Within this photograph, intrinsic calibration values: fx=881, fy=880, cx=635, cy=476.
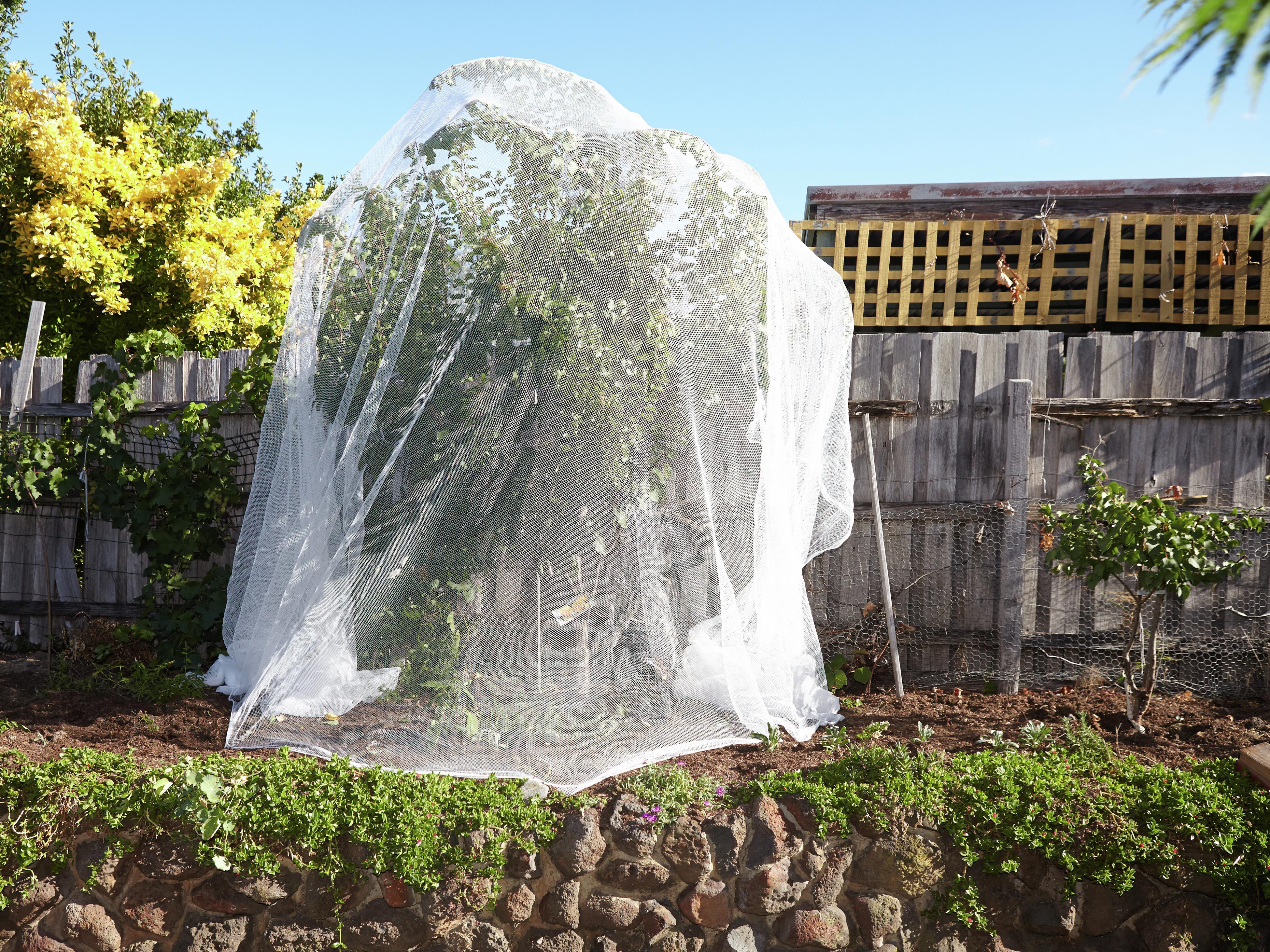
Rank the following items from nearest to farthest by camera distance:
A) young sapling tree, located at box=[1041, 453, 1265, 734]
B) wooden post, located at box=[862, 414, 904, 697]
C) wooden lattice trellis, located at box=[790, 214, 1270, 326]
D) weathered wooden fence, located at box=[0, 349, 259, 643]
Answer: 1. young sapling tree, located at box=[1041, 453, 1265, 734]
2. wooden post, located at box=[862, 414, 904, 697]
3. weathered wooden fence, located at box=[0, 349, 259, 643]
4. wooden lattice trellis, located at box=[790, 214, 1270, 326]

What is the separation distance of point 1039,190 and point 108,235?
8.01 m

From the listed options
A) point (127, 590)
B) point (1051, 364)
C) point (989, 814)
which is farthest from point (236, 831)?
point (1051, 364)

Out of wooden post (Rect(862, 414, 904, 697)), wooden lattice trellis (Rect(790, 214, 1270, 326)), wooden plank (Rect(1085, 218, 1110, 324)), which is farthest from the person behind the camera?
→ wooden plank (Rect(1085, 218, 1110, 324))

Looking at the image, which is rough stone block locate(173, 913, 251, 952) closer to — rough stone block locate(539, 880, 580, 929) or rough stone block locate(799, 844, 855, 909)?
rough stone block locate(539, 880, 580, 929)

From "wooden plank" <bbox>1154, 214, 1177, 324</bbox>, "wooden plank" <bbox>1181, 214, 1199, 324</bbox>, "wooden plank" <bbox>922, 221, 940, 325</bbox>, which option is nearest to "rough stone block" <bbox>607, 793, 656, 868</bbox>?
"wooden plank" <bbox>922, 221, 940, 325</bbox>

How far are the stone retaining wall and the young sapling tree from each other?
1080 mm

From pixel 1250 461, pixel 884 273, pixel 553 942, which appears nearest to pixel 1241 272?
pixel 884 273

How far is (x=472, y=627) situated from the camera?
3.07m

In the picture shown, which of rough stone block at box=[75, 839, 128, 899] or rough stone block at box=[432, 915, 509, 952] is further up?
rough stone block at box=[75, 839, 128, 899]

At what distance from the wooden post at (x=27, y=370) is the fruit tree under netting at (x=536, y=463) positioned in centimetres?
264

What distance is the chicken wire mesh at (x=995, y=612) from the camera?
13.6 feet

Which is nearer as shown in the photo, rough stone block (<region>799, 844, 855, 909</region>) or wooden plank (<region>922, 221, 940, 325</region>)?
rough stone block (<region>799, 844, 855, 909</region>)

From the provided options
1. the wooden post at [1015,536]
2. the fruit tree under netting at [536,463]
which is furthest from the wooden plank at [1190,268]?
the fruit tree under netting at [536,463]

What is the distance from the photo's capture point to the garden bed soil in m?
3.17
